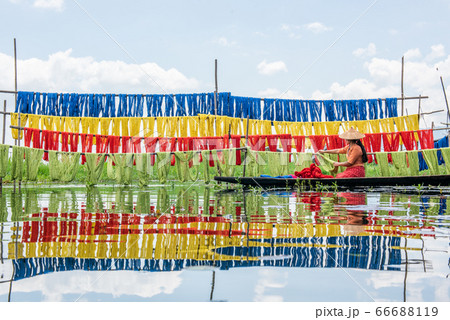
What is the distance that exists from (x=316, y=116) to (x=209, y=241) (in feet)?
47.6

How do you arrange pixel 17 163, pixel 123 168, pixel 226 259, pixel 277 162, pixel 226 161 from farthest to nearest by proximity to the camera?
pixel 123 168, pixel 277 162, pixel 226 161, pixel 17 163, pixel 226 259

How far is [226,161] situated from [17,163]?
6.26 meters

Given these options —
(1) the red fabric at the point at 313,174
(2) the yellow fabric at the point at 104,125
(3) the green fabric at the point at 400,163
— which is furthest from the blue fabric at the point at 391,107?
(2) the yellow fabric at the point at 104,125

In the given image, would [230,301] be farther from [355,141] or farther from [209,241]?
[355,141]

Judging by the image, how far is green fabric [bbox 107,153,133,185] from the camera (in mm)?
15617

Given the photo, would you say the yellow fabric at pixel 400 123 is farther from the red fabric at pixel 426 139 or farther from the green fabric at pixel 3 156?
the green fabric at pixel 3 156

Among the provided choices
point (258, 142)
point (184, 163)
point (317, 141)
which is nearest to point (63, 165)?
point (184, 163)

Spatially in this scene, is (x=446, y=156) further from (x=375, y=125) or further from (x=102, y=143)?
(x=102, y=143)

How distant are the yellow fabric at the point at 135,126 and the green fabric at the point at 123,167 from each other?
1243 millimetres

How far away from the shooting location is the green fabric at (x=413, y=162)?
1628cm

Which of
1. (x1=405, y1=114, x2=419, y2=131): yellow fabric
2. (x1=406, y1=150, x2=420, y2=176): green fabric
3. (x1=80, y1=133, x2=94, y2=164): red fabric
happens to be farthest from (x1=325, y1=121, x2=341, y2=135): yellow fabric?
(x1=80, y1=133, x2=94, y2=164): red fabric

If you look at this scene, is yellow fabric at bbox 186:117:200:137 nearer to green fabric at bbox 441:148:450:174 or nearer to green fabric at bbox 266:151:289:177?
green fabric at bbox 266:151:289:177

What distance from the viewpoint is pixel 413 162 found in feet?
53.8

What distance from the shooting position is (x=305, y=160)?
15938 millimetres
